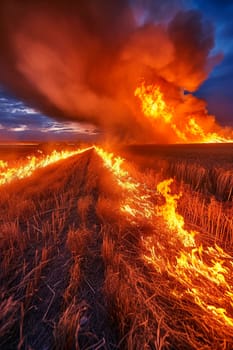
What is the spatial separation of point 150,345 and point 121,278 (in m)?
1.06

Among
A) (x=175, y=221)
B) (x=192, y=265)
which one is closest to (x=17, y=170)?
(x=175, y=221)

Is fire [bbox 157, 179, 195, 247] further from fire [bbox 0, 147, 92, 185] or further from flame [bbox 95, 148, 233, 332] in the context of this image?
fire [bbox 0, 147, 92, 185]

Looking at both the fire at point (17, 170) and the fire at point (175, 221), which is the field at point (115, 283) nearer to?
the fire at point (175, 221)

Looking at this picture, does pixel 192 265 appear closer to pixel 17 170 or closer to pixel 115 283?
pixel 115 283

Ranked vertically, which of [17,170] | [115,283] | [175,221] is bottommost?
[17,170]

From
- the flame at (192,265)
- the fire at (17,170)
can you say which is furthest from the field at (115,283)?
the fire at (17,170)

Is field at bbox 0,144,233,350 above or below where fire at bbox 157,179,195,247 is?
above

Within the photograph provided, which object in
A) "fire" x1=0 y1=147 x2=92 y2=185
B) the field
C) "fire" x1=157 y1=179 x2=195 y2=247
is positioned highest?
the field

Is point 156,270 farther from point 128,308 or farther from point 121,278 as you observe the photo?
point 128,308

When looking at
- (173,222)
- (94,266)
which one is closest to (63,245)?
(94,266)

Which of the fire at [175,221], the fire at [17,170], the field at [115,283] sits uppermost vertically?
the field at [115,283]

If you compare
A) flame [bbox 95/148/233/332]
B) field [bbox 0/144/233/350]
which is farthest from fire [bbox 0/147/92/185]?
flame [bbox 95/148/233/332]

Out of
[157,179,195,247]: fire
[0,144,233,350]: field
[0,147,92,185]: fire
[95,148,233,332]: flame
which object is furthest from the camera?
[0,147,92,185]: fire

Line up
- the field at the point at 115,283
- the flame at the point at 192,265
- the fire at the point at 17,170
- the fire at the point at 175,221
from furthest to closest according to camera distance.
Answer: the fire at the point at 17,170 → the fire at the point at 175,221 → the flame at the point at 192,265 → the field at the point at 115,283
